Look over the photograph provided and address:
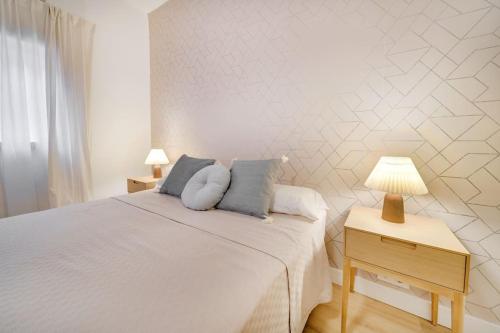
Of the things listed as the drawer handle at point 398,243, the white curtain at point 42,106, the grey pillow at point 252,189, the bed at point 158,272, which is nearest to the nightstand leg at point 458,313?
the drawer handle at point 398,243

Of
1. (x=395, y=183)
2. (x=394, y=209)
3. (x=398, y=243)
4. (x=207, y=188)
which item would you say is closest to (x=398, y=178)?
(x=395, y=183)

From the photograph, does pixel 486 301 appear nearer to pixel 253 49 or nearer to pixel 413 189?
pixel 413 189

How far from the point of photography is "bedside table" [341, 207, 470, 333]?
91 centimetres

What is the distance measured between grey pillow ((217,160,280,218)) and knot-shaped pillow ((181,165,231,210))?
5 cm

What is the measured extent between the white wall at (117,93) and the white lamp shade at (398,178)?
9.54ft

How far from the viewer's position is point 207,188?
1.52 m

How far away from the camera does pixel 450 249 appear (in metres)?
0.91

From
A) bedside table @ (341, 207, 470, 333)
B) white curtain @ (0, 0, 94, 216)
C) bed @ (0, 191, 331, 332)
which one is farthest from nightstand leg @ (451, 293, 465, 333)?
white curtain @ (0, 0, 94, 216)

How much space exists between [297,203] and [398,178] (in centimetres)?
58

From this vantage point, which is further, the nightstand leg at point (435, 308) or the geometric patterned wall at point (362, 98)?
the nightstand leg at point (435, 308)

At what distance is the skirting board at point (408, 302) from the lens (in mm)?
1189

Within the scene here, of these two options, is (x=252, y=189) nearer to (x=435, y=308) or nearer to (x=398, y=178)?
(x=398, y=178)

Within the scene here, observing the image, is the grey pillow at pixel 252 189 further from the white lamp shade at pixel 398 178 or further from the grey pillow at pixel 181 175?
the white lamp shade at pixel 398 178

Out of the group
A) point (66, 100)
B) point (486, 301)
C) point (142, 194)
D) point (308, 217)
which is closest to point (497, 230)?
point (486, 301)
